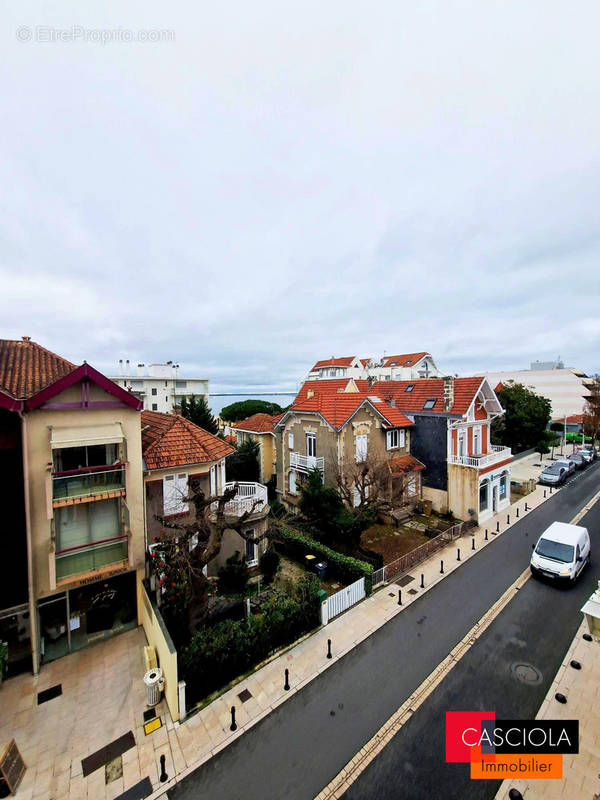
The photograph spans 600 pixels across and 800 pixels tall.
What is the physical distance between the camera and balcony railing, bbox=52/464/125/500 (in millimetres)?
11141

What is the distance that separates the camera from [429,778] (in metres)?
7.57

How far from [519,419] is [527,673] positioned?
29802 mm

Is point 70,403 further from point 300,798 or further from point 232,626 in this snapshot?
point 300,798

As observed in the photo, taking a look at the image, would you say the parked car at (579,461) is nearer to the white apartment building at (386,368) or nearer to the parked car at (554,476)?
the parked car at (554,476)

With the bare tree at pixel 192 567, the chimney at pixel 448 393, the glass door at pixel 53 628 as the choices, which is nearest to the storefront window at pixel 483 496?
the chimney at pixel 448 393

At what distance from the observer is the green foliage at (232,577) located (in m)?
14.8

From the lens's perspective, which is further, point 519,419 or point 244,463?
point 519,419

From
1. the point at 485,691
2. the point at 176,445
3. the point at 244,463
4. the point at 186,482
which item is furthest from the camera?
the point at 244,463

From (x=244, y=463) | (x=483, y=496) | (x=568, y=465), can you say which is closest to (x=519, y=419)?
(x=568, y=465)

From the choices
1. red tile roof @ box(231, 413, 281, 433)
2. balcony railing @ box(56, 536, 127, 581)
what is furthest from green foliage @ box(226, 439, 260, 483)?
balcony railing @ box(56, 536, 127, 581)

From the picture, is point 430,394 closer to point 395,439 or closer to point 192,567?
point 395,439

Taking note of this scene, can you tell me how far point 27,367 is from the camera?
42.3ft

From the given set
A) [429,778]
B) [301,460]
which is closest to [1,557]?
[429,778]

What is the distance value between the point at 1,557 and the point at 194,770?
27.0 feet
